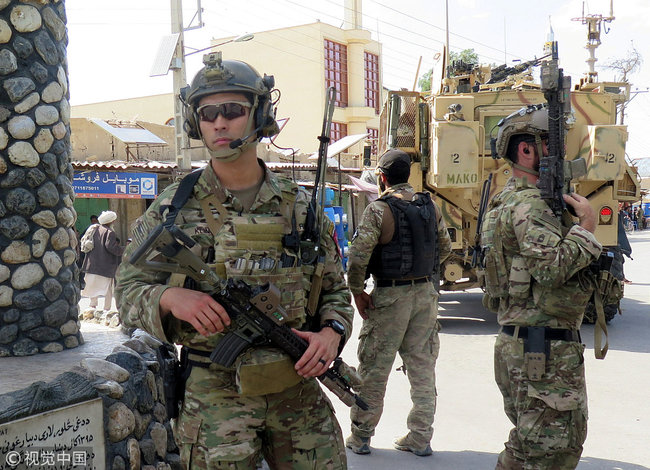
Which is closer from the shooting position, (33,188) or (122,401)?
(122,401)

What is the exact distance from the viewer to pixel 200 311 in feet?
6.99

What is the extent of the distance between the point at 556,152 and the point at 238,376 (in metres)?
1.81

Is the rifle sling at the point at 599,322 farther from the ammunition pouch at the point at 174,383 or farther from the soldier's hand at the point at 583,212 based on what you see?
the ammunition pouch at the point at 174,383

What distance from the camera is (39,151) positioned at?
12.2 feet

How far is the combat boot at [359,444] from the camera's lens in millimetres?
4270

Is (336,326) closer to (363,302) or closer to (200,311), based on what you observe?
(200,311)

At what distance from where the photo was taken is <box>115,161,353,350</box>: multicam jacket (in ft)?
7.43

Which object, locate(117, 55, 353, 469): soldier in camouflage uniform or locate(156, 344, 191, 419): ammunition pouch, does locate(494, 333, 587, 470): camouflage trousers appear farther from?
locate(156, 344, 191, 419): ammunition pouch

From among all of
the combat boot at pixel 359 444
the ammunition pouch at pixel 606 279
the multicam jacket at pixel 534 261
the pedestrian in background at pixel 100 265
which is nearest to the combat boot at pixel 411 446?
the combat boot at pixel 359 444

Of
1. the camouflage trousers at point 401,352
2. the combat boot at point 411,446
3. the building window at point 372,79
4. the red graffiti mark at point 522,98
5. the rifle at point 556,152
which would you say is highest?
the building window at point 372,79

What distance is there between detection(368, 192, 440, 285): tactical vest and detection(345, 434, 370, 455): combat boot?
40.9 inches

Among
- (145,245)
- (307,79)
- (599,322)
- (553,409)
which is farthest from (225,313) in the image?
(307,79)

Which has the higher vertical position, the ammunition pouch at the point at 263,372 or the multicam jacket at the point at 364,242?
the multicam jacket at the point at 364,242

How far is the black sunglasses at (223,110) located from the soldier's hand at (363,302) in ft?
6.87
